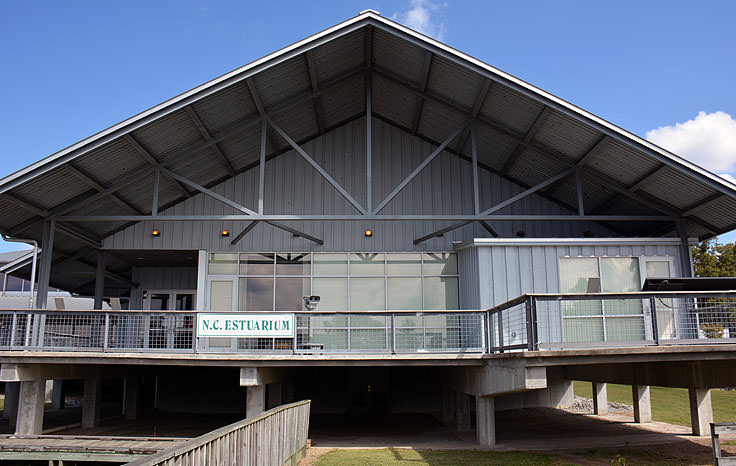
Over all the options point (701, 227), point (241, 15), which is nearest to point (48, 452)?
point (241, 15)

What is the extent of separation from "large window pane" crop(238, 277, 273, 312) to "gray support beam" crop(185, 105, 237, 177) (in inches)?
123

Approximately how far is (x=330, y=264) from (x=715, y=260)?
22.9 metres

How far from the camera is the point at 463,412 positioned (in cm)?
1493

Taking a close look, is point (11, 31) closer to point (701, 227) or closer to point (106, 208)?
point (106, 208)

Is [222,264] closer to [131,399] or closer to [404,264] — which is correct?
[131,399]

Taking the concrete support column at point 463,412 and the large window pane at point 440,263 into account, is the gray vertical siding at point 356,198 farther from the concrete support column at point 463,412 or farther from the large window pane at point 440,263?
the concrete support column at point 463,412

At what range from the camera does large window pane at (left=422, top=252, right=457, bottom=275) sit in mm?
17781

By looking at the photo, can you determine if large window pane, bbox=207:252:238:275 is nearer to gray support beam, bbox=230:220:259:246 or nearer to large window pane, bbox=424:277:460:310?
gray support beam, bbox=230:220:259:246

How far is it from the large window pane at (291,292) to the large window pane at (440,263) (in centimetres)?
336

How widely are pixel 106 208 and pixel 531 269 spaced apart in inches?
440

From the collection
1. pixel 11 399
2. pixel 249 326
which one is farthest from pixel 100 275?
pixel 249 326

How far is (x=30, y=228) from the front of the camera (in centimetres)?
1633

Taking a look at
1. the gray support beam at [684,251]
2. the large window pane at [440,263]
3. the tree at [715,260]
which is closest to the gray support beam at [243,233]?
the large window pane at [440,263]

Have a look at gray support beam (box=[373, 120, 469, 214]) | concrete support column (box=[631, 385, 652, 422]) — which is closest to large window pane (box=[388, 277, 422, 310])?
gray support beam (box=[373, 120, 469, 214])
